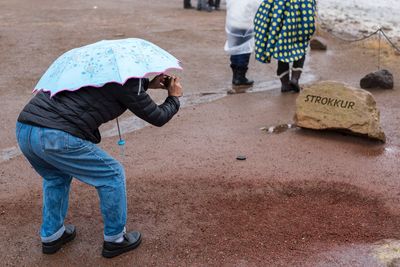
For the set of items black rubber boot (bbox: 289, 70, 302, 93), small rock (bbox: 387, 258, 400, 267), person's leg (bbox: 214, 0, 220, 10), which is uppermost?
small rock (bbox: 387, 258, 400, 267)

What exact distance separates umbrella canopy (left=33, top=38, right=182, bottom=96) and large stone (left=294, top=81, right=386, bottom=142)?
2610 millimetres

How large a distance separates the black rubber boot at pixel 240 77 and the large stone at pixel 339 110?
2.27 m

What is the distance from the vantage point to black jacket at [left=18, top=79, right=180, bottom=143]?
9.50 feet

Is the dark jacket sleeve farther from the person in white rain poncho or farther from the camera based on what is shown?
the person in white rain poncho

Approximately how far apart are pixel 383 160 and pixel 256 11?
10.8ft

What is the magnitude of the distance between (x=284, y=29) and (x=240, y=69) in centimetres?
129

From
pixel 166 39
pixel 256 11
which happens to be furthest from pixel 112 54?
pixel 166 39

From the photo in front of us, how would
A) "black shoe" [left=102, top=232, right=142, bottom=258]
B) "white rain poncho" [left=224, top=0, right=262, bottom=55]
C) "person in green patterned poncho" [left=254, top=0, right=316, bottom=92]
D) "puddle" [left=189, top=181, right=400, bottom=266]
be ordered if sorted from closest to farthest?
"black shoe" [left=102, top=232, right=142, bottom=258], "puddle" [left=189, top=181, right=400, bottom=266], "person in green patterned poncho" [left=254, top=0, right=316, bottom=92], "white rain poncho" [left=224, top=0, right=262, bottom=55]

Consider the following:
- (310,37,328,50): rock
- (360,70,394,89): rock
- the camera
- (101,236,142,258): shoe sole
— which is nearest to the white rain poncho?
(360,70,394,89): rock

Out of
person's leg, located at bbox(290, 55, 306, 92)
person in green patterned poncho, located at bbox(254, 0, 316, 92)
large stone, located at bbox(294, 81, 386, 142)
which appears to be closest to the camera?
large stone, located at bbox(294, 81, 386, 142)

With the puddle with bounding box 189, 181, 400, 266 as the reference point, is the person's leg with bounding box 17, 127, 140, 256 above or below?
above

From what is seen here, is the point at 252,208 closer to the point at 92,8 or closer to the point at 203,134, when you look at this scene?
the point at 203,134

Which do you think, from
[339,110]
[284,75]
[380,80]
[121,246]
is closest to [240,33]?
[284,75]

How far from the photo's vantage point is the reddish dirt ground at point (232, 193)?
3.43 metres
